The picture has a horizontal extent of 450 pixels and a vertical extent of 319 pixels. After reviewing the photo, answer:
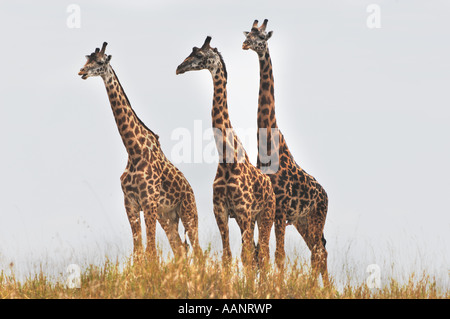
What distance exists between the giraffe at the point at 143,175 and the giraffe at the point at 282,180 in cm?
126

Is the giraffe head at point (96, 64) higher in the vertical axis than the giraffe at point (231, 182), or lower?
higher

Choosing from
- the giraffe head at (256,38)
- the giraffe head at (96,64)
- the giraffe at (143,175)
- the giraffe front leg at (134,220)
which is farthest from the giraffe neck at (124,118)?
the giraffe head at (256,38)

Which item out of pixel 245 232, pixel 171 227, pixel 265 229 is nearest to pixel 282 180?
pixel 265 229

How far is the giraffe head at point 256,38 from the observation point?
29.2 ft

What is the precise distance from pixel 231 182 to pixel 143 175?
1255mm

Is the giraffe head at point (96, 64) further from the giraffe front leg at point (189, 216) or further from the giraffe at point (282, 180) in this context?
the giraffe front leg at point (189, 216)

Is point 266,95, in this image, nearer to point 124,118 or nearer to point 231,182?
point 231,182

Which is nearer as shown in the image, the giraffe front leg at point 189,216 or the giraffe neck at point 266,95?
the giraffe neck at point 266,95

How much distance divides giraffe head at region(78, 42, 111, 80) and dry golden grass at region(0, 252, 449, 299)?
2.54m

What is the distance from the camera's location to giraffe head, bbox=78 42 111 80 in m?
8.59

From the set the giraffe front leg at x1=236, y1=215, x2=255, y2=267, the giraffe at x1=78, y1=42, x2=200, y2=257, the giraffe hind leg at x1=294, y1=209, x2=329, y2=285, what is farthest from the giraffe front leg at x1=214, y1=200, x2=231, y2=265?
the giraffe hind leg at x1=294, y1=209, x2=329, y2=285

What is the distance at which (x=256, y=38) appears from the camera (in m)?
8.95
